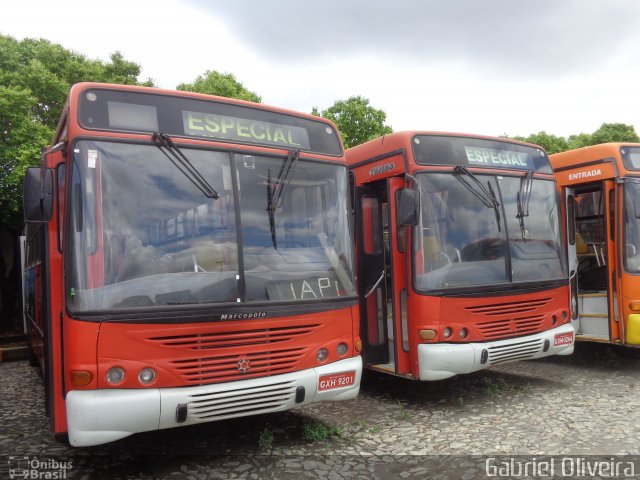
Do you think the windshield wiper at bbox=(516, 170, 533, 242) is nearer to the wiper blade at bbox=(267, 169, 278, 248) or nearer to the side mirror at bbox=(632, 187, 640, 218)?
the side mirror at bbox=(632, 187, 640, 218)

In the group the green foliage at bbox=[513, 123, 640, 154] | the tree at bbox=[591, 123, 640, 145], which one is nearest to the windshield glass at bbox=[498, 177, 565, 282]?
the green foliage at bbox=[513, 123, 640, 154]

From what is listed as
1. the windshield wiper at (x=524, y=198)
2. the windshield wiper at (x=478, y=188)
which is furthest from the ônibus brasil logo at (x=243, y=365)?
the windshield wiper at (x=524, y=198)

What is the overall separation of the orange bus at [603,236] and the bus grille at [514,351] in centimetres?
165

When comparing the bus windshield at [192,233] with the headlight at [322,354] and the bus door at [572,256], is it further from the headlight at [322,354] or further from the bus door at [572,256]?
the bus door at [572,256]

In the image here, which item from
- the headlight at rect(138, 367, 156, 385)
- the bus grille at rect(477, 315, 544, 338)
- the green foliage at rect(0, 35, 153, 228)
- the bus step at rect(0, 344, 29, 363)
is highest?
the green foliage at rect(0, 35, 153, 228)

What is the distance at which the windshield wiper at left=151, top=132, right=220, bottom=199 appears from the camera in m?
4.32

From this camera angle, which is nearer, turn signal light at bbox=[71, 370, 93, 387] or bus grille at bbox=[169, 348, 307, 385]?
turn signal light at bbox=[71, 370, 93, 387]

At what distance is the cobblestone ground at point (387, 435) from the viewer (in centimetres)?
448

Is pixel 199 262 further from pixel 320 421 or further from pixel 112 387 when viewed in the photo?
pixel 320 421

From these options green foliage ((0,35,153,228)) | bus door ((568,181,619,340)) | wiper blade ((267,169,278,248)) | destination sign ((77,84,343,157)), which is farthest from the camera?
green foliage ((0,35,153,228))

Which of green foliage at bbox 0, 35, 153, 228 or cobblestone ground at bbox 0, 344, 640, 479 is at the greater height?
green foliage at bbox 0, 35, 153, 228

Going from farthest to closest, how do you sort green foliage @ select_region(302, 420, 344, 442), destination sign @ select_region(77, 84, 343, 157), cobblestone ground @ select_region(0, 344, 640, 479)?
green foliage @ select_region(302, 420, 344, 442), cobblestone ground @ select_region(0, 344, 640, 479), destination sign @ select_region(77, 84, 343, 157)

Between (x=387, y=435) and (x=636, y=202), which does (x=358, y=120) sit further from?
(x=387, y=435)

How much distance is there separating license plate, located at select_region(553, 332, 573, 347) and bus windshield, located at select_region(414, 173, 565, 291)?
68 cm
